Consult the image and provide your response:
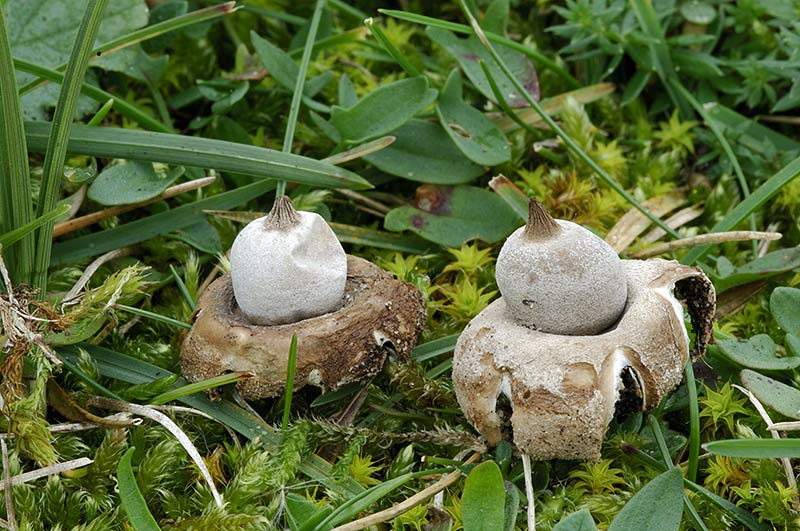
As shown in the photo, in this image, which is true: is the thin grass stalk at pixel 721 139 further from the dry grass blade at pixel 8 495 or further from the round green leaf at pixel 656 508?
the dry grass blade at pixel 8 495

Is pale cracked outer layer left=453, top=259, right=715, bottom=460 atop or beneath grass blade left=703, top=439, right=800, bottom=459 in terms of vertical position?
atop

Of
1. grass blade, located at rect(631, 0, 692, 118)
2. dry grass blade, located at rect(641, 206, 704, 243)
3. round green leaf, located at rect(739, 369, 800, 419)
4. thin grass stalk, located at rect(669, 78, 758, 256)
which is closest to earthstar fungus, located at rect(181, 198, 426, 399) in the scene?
round green leaf, located at rect(739, 369, 800, 419)

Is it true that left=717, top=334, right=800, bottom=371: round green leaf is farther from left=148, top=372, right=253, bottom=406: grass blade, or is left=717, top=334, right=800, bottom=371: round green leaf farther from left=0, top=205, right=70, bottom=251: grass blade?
left=0, top=205, right=70, bottom=251: grass blade

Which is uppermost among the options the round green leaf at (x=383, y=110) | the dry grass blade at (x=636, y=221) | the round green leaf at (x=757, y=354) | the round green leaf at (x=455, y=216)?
the round green leaf at (x=383, y=110)

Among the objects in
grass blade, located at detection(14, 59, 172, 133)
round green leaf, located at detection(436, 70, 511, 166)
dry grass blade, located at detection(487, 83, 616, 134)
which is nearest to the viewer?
grass blade, located at detection(14, 59, 172, 133)

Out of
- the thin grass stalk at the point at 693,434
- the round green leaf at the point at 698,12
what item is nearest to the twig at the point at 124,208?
the thin grass stalk at the point at 693,434

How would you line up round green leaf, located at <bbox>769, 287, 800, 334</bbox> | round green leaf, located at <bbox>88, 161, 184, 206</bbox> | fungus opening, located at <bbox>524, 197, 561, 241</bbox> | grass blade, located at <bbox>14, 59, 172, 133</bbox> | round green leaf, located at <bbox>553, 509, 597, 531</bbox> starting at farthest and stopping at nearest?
round green leaf, located at <bbox>88, 161, 184, 206</bbox> < grass blade, located at <bbox>14, 59, 172, 133</bbox> < round green leaf, located at <bbox>769, 287, 800, 334</bbox> < fungus opening, located at <bbox>524, 197, 561, 241</bbox> < round green leaf, located at <bbox>553, 509, 597, 531</bbox>

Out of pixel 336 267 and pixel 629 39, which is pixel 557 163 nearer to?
pixel 629 39
